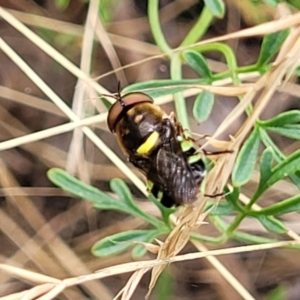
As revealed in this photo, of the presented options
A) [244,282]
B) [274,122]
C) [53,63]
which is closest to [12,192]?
[53,63]

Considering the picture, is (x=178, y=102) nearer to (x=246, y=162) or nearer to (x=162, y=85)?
(x=162, y=85)

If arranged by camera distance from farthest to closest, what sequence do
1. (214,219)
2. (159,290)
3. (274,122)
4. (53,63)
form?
(53,63)
(159,290)
(214,219)
(274,122)

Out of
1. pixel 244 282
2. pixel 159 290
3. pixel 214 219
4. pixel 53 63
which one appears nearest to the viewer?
pixel 214 219

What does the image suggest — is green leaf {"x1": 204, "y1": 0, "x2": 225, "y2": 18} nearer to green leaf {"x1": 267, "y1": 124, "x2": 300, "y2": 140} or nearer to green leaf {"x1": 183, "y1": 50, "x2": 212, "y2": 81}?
green leaf {"x1": 183, "y1": 50, "x2": 212, "y2": 81}

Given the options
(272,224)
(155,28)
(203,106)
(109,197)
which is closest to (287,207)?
(272,224)

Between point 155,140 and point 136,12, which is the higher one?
point 136,12

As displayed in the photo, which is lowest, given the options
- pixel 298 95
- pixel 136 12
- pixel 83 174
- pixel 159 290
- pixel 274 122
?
pixel 274 122

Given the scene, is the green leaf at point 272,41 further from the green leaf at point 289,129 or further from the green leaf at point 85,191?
Answer: the green leaf at point 85,191

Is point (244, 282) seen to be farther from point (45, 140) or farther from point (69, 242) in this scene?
point (45, 140)
